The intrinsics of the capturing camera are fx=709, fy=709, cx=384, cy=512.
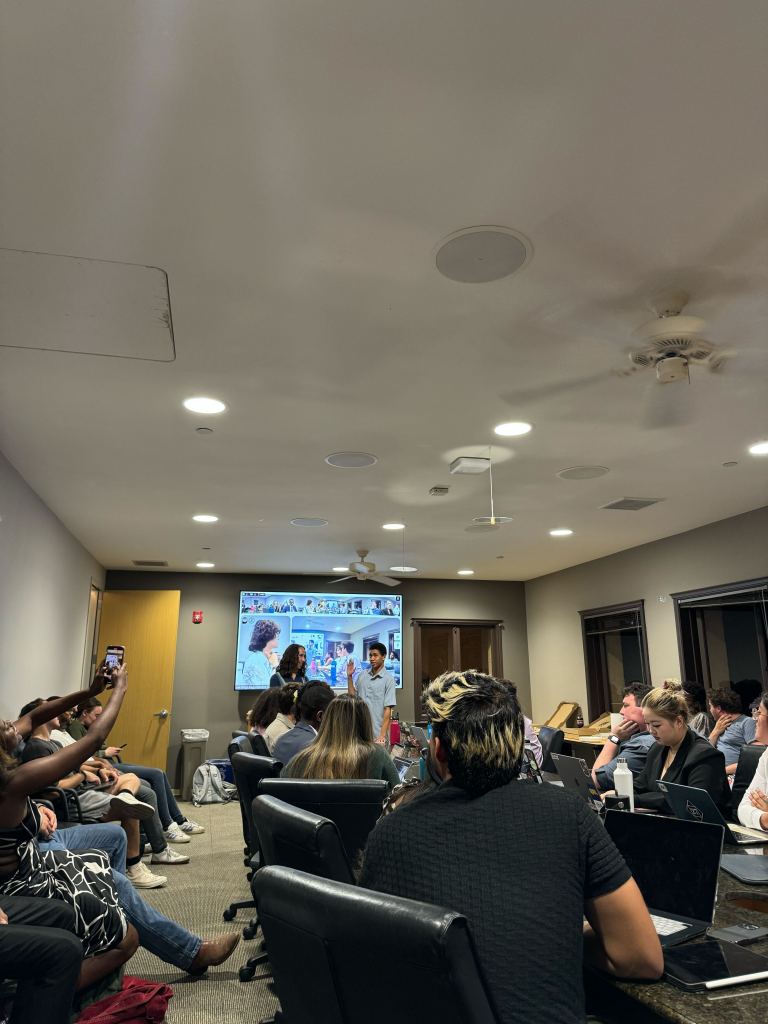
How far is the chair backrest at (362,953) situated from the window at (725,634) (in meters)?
5.82

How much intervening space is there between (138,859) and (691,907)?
171 inches

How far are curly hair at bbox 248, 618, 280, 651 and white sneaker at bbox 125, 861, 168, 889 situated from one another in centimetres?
457

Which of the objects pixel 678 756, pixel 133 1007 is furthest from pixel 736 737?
pixel 133 1007

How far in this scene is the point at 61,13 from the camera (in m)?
1.52

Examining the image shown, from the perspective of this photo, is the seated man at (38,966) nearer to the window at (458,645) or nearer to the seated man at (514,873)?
the seated man at (514,873)

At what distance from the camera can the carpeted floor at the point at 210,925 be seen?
2.89 m

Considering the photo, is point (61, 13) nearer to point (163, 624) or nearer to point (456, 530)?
point (456, 530)

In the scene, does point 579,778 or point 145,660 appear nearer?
point 579,778

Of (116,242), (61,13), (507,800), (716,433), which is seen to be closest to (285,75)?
(61,13)

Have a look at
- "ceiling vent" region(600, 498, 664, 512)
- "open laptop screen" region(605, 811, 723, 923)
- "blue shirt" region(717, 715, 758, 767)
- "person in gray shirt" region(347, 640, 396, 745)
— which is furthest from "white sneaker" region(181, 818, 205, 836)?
"open laptop screen" region(605, 811, 723, 923)

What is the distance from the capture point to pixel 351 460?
4.61 metres

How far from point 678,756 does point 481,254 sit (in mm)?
2180

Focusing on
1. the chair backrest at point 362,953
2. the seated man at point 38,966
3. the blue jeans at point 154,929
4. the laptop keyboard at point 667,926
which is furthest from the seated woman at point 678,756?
the chair backrest at point 362,953

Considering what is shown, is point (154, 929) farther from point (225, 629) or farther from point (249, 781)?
point (225, 629)
